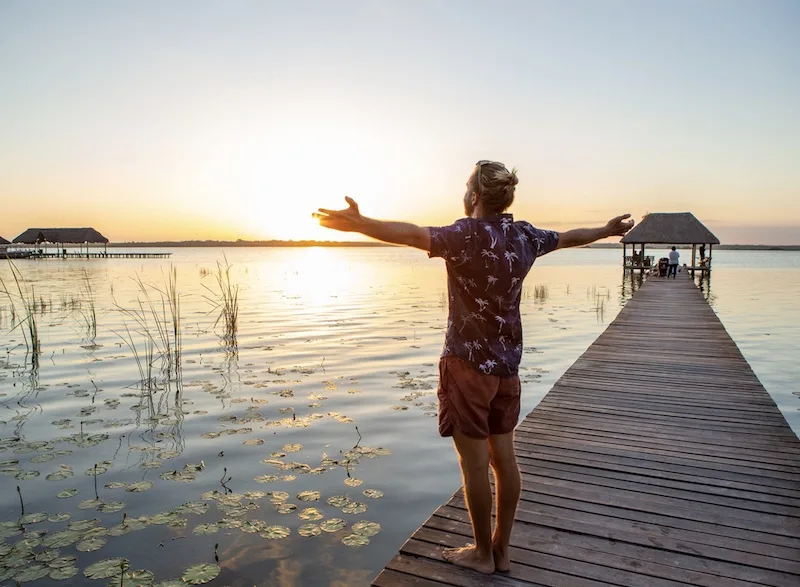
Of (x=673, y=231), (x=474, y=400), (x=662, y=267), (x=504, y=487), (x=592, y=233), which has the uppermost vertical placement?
(x=673, y=231)

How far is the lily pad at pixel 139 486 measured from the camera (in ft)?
16.9

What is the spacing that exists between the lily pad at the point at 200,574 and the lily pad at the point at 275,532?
49 centimetres

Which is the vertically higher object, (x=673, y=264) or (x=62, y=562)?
(x=673, y=264)

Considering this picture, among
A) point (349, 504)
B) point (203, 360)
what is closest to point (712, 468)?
point (349, 504)

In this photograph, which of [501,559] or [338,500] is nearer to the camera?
[501,559]

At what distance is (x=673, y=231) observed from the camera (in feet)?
117

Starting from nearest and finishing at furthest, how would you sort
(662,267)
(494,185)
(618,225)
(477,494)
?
(494,185) < (477,494) < (618,225) < (662,267)

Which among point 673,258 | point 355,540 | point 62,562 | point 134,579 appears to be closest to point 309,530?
point 355,540

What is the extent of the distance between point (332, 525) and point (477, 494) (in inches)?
88.3

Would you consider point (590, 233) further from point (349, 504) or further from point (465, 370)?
point (349, 504)

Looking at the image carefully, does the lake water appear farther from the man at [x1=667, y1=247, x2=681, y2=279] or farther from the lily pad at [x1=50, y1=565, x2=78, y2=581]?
the man at [x1=667, y1=247, x2=681, y2=279]

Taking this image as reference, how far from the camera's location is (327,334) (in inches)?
566

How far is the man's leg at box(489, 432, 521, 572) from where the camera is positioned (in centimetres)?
276

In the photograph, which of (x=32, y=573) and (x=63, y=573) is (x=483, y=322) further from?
(x=32, y=573)
